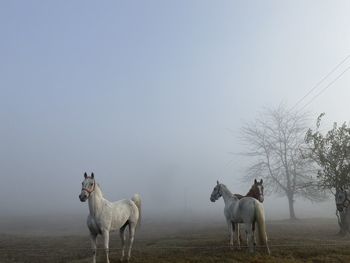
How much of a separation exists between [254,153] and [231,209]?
1390 inches

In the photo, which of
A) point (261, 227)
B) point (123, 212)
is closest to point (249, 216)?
point (261, 227)

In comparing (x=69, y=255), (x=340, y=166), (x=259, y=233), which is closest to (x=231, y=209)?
(x=259, y=233)

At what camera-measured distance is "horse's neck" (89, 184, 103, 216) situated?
11766 millimetres

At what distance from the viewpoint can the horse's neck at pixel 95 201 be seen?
38.6 ft

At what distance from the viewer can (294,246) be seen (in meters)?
14.7

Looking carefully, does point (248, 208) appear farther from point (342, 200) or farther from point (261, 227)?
point (342, 200)

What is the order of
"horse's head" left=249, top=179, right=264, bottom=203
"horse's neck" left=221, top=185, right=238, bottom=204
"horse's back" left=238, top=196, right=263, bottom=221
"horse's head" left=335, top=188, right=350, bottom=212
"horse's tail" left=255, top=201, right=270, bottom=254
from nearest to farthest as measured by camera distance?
1. "horse's tail" left=255, top=201, right=270, bottom=254
2. "horse's back" left=238, top=196, right=263, bottom=221
3. "horse's head" left=249, top=179, right=264, bottom=203
4. "horse's neck" left=221, top=185, right=238, bottom=204
5. "horse's head" left=335, top=188, right=350, bottom=212

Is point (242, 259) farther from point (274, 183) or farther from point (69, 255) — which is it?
point (274, 183)

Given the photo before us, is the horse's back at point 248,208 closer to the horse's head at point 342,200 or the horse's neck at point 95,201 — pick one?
the horse's neck at point 95,201

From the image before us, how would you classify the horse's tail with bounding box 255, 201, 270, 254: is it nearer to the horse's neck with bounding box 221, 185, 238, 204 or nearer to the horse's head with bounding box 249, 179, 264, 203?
the horse's head with bounding box 249, 179, 264, 203

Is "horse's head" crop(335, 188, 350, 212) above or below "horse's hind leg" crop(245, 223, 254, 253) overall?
above

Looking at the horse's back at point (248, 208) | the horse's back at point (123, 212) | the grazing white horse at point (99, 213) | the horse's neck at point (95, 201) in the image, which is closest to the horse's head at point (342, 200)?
the horse's back at point (248, 208)

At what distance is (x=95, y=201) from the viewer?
11891 mm

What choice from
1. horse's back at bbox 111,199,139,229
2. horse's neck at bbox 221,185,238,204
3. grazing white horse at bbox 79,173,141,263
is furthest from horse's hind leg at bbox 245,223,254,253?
grazing white horse at bbox 79,173,141,263
